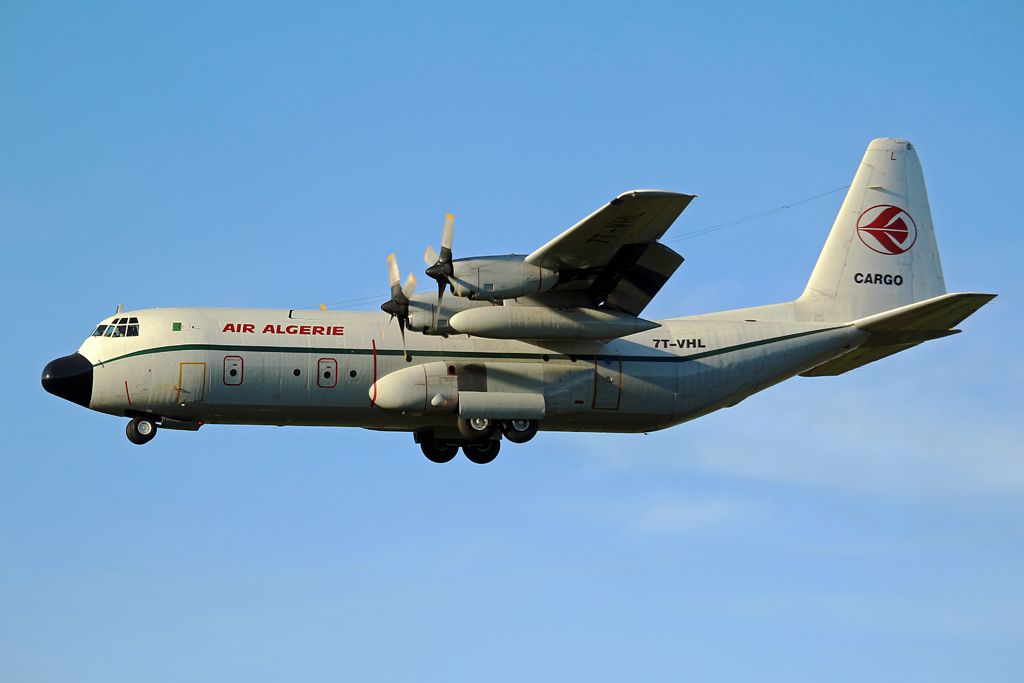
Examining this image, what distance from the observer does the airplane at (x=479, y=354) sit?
2422 cm

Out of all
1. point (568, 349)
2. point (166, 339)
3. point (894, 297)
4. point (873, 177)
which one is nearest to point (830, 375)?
point (894, 297)

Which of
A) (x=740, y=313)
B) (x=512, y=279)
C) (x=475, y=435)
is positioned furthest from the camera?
(x=740, y=313)

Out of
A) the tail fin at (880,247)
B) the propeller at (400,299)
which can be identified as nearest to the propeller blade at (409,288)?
the propeller at (400,299)

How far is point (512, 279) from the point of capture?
933 inches

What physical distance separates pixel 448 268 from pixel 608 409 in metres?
4.28

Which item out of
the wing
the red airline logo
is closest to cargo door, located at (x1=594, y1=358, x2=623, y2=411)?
the wing

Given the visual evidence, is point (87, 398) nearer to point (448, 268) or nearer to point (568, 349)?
point (448, 268)

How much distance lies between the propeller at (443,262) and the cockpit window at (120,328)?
17.0 feet

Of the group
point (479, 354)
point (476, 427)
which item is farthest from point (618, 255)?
point (476, 427)

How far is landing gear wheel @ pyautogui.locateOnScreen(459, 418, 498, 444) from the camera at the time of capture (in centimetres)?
2520

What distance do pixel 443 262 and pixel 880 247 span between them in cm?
954

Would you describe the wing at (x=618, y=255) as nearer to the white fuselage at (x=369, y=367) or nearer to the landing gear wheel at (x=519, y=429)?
the white fuselage at (x=369, y=367)

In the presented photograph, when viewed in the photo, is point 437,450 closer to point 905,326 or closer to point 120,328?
point 120,328

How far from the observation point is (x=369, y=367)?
25078mm
